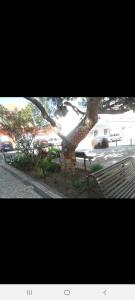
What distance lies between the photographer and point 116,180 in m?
4.09

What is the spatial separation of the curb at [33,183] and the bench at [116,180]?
621 mm

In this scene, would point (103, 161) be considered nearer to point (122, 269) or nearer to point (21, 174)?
point (122, 269)

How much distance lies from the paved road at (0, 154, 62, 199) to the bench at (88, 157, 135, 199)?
2.29ft

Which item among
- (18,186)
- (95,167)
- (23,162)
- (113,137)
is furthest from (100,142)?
(23,162)

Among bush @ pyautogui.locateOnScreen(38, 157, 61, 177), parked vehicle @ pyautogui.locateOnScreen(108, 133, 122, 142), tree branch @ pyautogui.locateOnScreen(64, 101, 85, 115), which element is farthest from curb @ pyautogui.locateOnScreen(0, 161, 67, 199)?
tree branch @ pyautogui.locateOnScreen(64, 101, 85, 115)

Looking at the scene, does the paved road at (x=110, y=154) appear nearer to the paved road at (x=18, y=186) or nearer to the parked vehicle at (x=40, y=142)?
the paved road at (x=18, y=186)

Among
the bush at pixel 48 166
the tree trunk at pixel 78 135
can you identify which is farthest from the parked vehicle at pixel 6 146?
the tree trunk at pixel 78 135

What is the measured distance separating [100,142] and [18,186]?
5.74 ft

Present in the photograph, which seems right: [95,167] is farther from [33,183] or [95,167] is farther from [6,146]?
[6,146]

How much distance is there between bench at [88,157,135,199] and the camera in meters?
3.84

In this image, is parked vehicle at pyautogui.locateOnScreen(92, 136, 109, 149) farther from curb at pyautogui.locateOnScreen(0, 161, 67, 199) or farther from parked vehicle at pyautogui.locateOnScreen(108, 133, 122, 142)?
curb at pyautogui.locateOnScreen(0, 161, 67, 199)

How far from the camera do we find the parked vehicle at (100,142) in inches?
167
